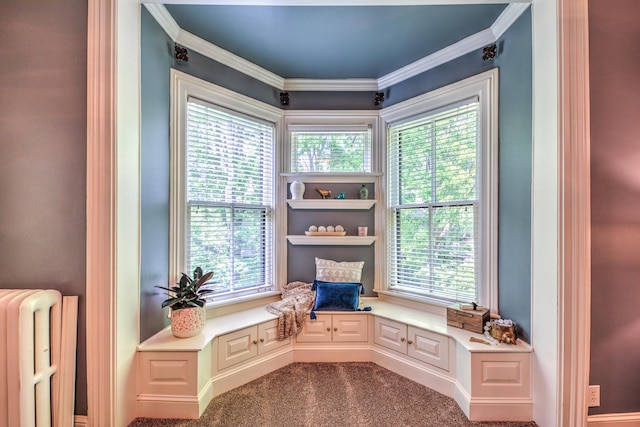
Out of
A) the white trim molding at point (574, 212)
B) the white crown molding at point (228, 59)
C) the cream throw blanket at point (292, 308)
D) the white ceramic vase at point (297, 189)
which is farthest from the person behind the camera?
the white ceramic vase at point (297, 189)

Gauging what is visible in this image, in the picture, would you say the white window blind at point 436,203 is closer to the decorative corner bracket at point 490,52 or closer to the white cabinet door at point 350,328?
the decorative corner bracket at point 490,52

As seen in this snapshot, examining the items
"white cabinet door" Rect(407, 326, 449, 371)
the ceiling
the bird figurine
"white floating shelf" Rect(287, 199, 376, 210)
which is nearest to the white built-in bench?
"white cabinet door" Rect(407, 326, 449, 371)

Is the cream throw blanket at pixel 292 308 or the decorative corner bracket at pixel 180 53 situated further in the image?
the cream throw blanket at pixel 292 308

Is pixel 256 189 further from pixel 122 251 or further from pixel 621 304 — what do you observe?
pixel 621 304

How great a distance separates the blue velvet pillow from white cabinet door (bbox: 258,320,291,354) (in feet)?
1.33

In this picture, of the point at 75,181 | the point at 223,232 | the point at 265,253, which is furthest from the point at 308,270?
the point at 75,181

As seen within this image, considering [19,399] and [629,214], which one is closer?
[19,399]

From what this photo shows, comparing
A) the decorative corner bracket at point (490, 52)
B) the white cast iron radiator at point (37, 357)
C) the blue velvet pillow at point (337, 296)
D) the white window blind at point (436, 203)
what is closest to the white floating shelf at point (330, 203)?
the white window blind at point (436, 203)

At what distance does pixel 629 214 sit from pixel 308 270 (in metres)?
2.43

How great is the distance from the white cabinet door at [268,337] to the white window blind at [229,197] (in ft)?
1.54

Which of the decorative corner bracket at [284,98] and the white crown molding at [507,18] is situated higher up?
the white crown molding at [507,18]

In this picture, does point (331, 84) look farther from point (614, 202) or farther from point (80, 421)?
point (80, 421)

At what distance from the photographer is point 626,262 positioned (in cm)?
156

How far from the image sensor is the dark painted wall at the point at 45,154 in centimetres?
155
